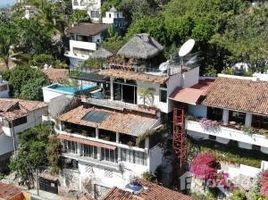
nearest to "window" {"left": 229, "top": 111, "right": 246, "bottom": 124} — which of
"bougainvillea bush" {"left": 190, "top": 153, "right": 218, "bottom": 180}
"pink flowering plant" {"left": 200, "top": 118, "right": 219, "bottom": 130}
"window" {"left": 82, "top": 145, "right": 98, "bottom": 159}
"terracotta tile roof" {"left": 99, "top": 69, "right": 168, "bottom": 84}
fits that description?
"pink flowering plant" {"left": 200, "top": 118, "right": 219, "bottom": 130}

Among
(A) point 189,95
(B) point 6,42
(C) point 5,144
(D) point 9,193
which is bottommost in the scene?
(D) point 9,193

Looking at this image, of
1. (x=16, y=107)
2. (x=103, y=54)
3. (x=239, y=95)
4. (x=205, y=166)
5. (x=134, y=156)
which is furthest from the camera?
(x=16, y=107)

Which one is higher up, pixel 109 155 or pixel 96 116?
pixel 96 116

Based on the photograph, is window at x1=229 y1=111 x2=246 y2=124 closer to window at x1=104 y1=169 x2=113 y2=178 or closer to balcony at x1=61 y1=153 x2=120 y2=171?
balcony at x1=61 y1=153 x2=120 y2=171

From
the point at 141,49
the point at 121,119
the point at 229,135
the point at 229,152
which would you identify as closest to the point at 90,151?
the point at 121,119

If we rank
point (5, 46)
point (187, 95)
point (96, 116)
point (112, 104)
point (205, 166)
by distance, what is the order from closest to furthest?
point (205, 166), point (187, 95), point (96, 116), point (112, 104), point (5, 46)

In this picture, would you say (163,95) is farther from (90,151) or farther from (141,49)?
(90,151)
